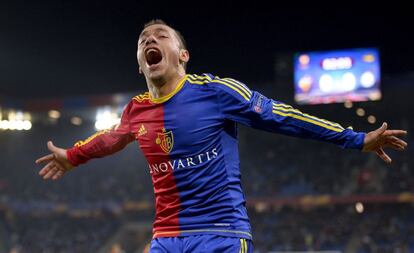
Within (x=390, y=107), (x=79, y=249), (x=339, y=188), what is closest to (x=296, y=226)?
(x=339, y=188)

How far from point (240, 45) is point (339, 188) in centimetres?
692

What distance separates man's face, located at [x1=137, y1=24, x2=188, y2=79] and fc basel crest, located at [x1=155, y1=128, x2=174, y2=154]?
29 centimetres

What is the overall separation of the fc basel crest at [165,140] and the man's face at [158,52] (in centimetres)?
29

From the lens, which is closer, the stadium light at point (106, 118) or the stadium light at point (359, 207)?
the stadium light at point (359, 207)

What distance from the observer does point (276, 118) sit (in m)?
3.01

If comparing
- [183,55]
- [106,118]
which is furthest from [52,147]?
[106,118]

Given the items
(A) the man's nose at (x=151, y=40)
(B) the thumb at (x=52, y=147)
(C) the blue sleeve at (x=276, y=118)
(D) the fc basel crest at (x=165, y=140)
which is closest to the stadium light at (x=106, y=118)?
(B) the thumb at (x=52, y=147)

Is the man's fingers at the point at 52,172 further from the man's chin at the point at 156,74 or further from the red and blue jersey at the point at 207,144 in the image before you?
the man's chin at the point at 156,74

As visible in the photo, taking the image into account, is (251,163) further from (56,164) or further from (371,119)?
(56,164)

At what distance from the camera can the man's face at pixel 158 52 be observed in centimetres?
312

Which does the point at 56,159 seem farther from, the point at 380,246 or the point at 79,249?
the point at 79,249

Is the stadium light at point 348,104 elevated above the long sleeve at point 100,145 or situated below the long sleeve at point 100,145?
above

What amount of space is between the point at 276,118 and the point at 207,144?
0.36 metres


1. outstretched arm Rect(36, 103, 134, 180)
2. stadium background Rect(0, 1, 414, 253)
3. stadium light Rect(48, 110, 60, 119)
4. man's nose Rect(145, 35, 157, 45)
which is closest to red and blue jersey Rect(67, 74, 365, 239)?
man's nose Rect(145, 35, 157, 45)
